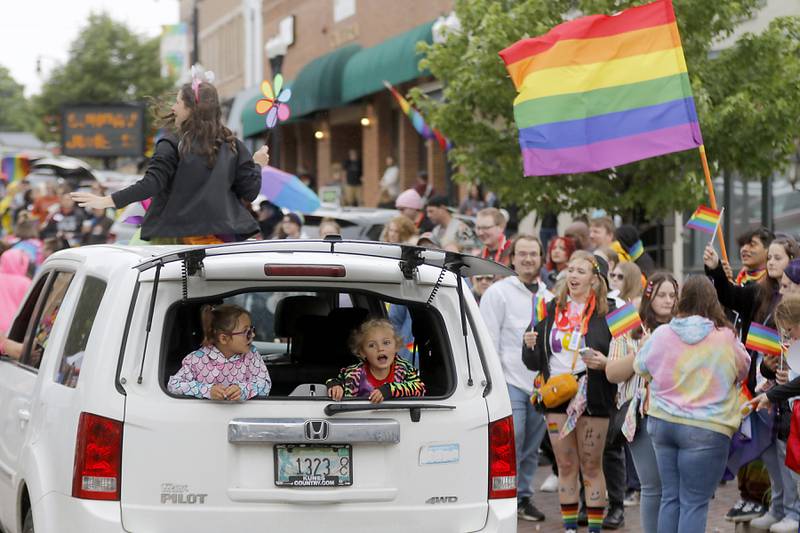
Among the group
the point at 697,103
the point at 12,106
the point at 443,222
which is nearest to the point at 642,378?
the point at 697,103

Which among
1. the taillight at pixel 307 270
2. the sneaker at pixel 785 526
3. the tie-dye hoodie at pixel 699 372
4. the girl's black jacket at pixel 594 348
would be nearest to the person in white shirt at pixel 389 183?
the girl's black jacket at pixel 594 348

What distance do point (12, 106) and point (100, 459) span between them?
14995 centimetres

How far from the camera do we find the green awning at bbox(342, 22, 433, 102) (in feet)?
91.6

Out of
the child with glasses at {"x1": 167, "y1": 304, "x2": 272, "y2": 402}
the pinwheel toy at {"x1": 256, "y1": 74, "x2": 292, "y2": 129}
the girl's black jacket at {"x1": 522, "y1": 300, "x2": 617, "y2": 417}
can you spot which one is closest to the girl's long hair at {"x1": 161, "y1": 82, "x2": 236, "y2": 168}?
the pinwheel toy at {"x1": 256, "y1": 74, "x2": 292, "y2": 129}

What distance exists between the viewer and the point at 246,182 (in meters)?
8.20

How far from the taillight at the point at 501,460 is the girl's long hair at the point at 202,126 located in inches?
116

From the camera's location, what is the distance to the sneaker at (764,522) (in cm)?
A: 924

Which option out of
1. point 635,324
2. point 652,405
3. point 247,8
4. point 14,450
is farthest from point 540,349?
point 247,8

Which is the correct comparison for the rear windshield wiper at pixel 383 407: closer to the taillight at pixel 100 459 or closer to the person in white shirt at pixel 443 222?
the taillight at pixel 100 459

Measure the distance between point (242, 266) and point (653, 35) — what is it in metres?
5.57

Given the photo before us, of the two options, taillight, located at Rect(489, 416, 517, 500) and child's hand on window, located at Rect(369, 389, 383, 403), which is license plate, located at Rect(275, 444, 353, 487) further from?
taillight, located at Rect(489, 416, 517, 500)

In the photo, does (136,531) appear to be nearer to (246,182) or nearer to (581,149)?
(246,182)

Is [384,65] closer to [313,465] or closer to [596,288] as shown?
[596,288]

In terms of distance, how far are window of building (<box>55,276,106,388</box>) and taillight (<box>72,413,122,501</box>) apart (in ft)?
1.17
